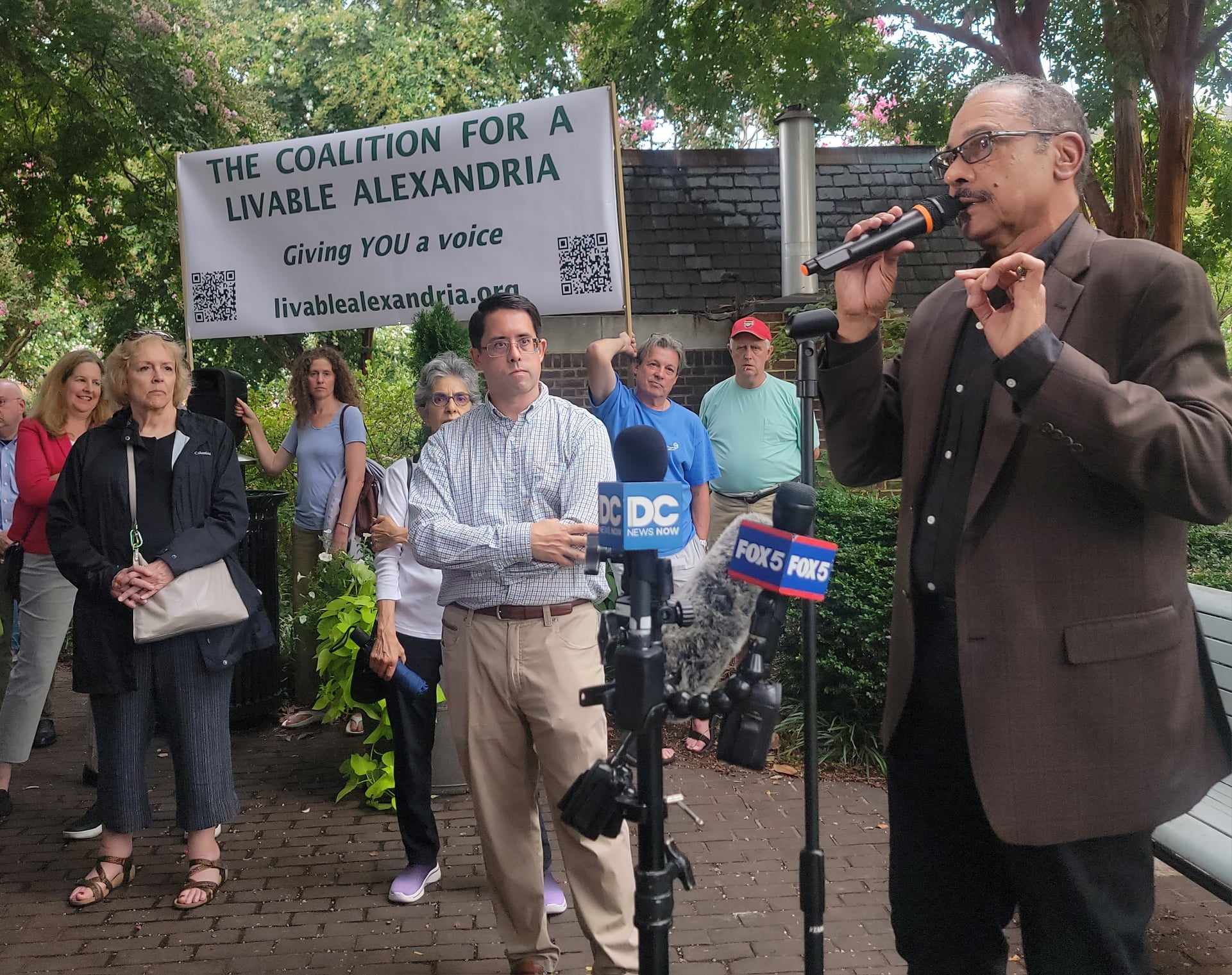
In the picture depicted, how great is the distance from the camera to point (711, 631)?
2.28m

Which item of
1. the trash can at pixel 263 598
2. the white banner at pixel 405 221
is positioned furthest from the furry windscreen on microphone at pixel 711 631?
the trash can at pixel 263 598

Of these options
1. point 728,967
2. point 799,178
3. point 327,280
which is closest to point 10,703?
point 327,280

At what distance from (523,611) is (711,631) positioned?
4.27 ft

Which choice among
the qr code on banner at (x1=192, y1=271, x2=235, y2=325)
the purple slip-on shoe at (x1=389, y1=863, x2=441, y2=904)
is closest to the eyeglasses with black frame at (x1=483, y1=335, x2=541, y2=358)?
the purple slip-on shoe at (x1=389, y1=863, x2=441, y2=904)

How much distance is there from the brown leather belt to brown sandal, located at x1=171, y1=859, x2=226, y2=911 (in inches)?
79.5

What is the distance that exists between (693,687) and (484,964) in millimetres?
2151

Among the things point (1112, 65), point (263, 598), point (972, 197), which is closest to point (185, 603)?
point (263, 598)

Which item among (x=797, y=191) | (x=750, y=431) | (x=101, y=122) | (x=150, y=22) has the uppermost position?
(x=150, y=22)

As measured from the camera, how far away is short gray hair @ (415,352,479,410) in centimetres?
451

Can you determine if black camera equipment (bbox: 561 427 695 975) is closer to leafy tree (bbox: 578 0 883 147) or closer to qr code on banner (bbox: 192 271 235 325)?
qr code on banner (bbox: 192 271 235 325)

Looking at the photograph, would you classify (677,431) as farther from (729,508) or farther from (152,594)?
(152,594)

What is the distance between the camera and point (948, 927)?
2410mm

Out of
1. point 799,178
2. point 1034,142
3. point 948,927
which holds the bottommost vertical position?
point 948,927

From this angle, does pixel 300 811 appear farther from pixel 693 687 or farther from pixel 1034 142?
pixel 1034 142
